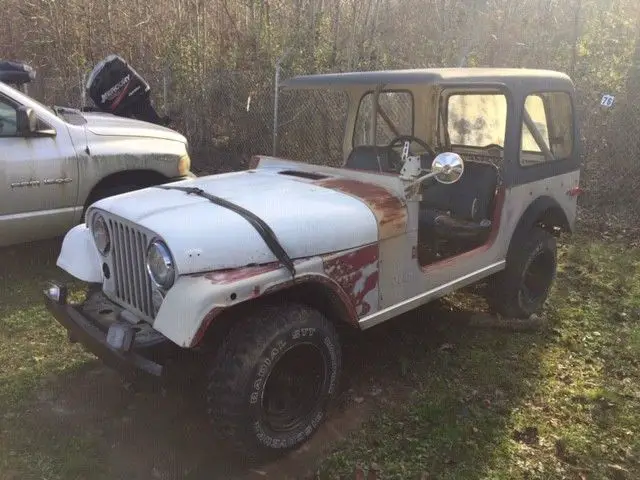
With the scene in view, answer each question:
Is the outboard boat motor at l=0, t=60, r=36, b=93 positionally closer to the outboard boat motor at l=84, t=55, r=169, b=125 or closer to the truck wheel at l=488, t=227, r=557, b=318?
the outboard boat motor at l=84, t=55, r=169, b=125

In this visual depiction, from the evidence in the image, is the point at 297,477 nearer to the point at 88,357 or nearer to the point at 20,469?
the point at 20,469

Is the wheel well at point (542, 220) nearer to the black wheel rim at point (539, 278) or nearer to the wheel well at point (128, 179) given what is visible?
the black wheel rim at point (539, 278)

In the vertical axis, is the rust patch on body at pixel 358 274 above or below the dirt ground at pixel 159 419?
above

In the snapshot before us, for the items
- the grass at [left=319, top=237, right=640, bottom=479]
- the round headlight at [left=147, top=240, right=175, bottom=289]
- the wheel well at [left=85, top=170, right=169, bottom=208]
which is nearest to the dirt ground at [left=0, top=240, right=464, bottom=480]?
the grass at [left=319, top=237, right=640, bottom=479]

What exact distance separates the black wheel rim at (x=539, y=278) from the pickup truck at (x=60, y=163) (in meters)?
3.49

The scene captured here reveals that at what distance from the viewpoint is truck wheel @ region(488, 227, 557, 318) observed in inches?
168

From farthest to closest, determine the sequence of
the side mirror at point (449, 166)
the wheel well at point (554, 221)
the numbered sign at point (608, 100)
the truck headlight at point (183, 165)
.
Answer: the numbered sign at point (608, 100) → the truck headlight at point (183, 165) → the wheel well at point (554, 221) → the side mirror at point (449, 166)

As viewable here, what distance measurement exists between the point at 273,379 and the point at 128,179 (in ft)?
11.2

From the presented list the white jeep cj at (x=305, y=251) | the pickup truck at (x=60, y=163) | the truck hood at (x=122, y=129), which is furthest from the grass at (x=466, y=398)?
the truck hood at (x=122, y=129)

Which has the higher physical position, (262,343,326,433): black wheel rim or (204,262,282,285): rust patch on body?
(204,262,282,285): rust patch on body

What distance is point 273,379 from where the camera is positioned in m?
2.83

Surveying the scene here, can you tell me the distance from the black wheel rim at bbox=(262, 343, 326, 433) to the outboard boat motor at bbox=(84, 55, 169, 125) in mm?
5657

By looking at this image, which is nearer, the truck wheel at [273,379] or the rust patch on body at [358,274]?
the truck wheel at [273,379]

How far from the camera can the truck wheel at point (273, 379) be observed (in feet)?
8.63
